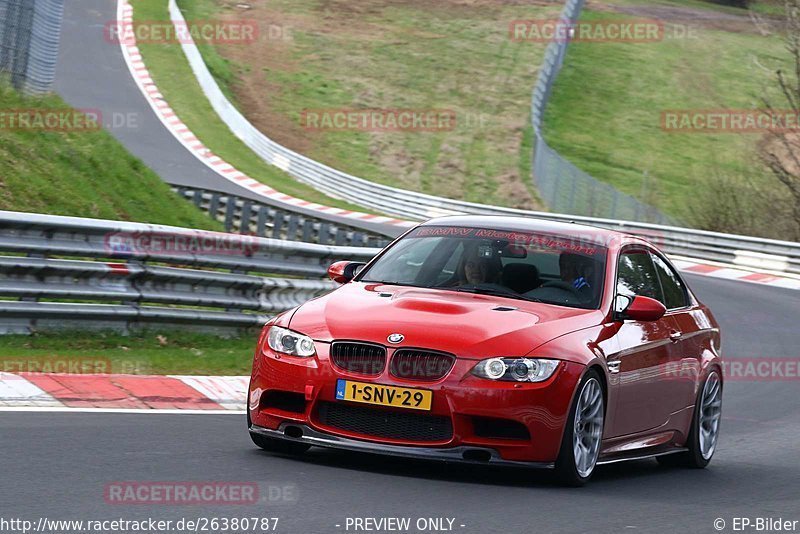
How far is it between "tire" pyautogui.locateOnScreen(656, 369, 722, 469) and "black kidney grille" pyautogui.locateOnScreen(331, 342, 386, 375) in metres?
2.98

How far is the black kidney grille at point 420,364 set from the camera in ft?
24.0

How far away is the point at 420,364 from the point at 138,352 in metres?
4.38

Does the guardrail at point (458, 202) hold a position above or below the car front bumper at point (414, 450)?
below

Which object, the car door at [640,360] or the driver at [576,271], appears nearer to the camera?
the car door at [640,360]

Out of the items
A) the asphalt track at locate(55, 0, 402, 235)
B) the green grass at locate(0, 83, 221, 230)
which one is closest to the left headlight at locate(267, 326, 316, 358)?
the green grass at locate(0, 83, 221, 230)

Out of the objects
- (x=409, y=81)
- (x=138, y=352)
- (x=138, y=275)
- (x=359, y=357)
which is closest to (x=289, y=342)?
(x=359, y=357)

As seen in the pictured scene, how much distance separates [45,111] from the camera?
1541cm

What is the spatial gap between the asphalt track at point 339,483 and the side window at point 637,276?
3.80 feet

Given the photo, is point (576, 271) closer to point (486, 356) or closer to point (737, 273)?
point (486, 356)

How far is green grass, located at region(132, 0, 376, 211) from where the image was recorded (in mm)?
38719

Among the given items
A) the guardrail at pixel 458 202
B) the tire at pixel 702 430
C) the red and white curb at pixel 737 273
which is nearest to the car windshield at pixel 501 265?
the tire at pixel 702 430

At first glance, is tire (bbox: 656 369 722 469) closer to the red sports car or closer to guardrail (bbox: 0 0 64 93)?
the red sports car

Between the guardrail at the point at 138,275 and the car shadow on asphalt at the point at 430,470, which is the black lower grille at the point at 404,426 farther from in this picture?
the guardrail at the point at 138,275

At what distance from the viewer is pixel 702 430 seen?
962 cm
